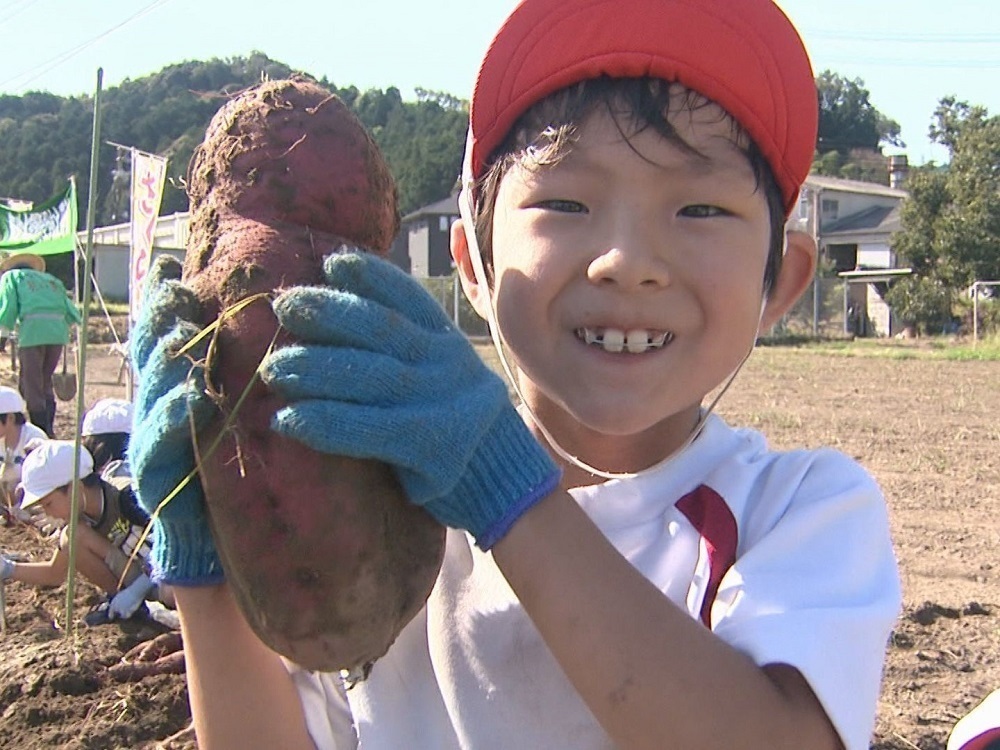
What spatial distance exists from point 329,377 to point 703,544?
60 centimetres

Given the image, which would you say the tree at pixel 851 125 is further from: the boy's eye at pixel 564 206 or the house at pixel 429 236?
the boy's eye at pixel 564 206

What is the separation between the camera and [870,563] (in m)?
1.32

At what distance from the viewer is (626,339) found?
1.35 meters

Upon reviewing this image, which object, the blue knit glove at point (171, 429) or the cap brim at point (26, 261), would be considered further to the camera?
the cap brim at point (26, 261)

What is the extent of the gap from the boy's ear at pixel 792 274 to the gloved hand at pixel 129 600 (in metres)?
3.95

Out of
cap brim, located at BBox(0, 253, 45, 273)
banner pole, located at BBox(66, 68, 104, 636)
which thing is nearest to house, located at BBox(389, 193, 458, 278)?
cap brim, located at BBox(0, 253, 45, 273)

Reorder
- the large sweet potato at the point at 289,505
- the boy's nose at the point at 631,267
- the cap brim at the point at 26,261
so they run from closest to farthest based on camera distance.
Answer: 1. the large sweet potato at the point at 289,505
2. the boy's nose at the point at 631,267
3. the cap brim at the point at 26,261

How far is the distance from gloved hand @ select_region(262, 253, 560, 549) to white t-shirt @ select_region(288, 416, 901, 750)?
0.33 metres

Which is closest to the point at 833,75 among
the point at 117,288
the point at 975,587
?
the point at 117,288

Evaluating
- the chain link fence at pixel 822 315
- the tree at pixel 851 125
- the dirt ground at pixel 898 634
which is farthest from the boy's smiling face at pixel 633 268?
the tree at pixel 851 125

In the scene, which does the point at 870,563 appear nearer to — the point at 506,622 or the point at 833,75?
the point at 506,622

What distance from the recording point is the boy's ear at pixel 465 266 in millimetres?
1621

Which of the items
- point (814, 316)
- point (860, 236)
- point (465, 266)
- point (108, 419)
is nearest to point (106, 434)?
point (108, 419)

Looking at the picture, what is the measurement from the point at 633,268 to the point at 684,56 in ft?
0.91
